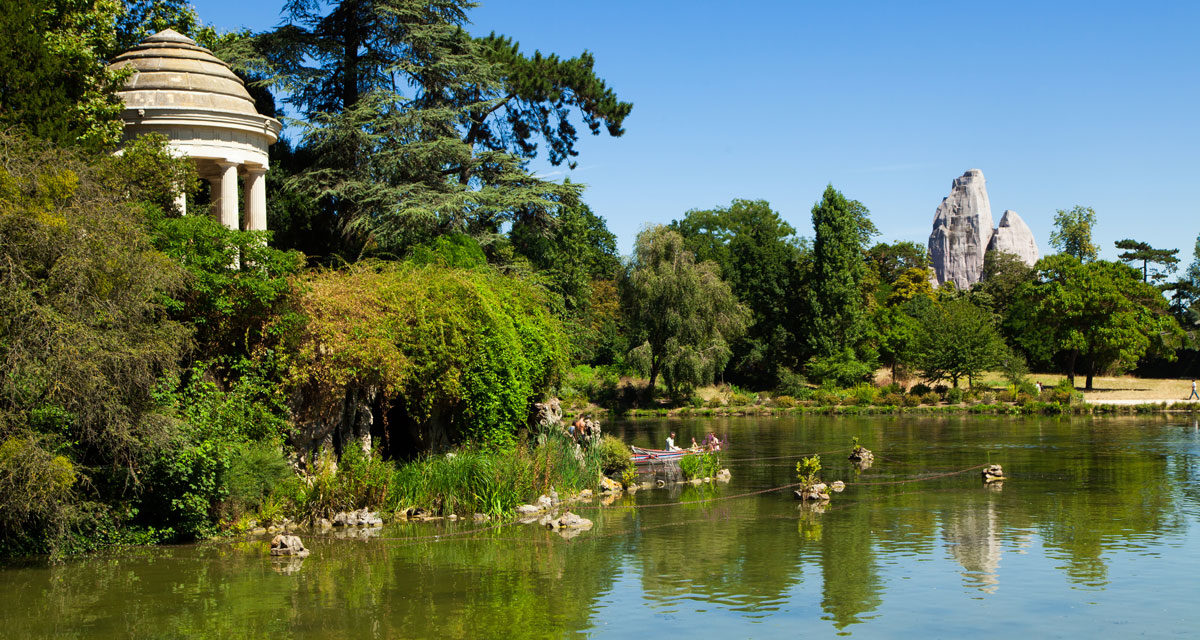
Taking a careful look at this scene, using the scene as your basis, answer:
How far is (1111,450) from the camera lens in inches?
1200

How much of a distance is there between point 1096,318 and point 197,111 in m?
50.6

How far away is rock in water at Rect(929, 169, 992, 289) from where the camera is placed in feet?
437

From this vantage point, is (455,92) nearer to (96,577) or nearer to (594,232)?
(96,577)

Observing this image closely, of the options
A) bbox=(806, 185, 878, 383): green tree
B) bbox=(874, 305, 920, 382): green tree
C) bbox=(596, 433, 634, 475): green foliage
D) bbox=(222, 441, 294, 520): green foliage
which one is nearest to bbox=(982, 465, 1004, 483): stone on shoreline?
bbox=(596, 433, 634, 475): green foliage

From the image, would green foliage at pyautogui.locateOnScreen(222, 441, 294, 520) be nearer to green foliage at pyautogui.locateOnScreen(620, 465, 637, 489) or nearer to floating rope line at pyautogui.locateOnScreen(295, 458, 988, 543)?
floating rope line at pyautogui.locateOnScreen(295, 458, 988, 543)

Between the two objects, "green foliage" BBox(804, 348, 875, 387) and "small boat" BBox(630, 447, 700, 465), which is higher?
"green foliage" BBox(804, 348, 875, 387)

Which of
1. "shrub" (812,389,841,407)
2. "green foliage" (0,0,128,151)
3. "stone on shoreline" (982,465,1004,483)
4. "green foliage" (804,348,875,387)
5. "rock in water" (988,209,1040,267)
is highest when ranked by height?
"rock in water" (988,209,1040,267)

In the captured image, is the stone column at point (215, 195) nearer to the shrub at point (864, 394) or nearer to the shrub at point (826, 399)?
the shrub at point (826, 399)

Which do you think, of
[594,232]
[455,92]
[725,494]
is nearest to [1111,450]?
[725,494]

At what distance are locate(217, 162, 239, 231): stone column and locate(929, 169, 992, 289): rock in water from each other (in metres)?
124

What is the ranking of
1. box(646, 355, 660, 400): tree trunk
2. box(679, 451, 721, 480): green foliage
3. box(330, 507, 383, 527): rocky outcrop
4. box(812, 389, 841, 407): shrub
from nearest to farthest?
box(330, 507, 383, 527): rocky outcrop → box(679, 451, 721, 480): green foliage → box(646, 355, 660, 400): tree trunk → box(812, 389, 841, 407): shrub

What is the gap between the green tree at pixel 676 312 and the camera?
49.5m

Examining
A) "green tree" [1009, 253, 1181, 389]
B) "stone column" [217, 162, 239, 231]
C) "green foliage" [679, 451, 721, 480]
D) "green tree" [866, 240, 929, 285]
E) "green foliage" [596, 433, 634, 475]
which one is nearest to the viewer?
"stone column" [217, 162, 239, 231]

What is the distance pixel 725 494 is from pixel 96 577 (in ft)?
43.2
